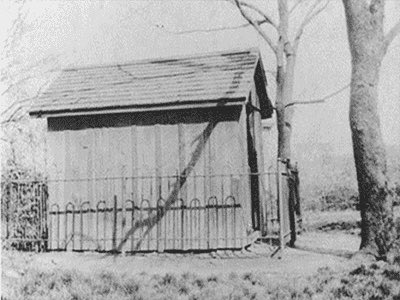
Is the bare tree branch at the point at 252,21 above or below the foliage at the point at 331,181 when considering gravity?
above

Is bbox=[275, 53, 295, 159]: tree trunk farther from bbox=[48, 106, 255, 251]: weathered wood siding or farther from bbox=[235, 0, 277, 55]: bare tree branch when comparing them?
bbox=[48, 106, 255, 251]: weathered wood siding

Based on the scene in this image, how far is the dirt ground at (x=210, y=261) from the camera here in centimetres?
711

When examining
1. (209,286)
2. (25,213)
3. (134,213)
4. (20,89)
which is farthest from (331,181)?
(209,286)

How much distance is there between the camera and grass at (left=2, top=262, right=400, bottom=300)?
574cm

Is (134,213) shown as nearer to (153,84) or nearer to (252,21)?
(153,84)

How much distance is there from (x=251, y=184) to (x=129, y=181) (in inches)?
108

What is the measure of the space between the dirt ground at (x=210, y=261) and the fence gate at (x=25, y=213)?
41cm

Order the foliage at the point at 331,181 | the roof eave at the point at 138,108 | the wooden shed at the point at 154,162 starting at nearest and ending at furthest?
the roof eave at the point at 138,108
the wooden shed at the point at 154,162
the foliage at the point at 331,181

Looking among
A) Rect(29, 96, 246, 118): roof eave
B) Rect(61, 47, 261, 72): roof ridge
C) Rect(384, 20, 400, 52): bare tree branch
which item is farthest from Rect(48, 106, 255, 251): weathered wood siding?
Rect(384, 20, 400, 52): bare tree branch

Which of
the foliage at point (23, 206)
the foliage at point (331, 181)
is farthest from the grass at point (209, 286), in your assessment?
the foliage at point (331, 181)

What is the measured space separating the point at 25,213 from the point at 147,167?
2332 millimetres

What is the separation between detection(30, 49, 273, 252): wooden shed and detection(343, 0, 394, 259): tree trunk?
2079mm

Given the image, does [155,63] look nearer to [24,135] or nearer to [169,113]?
[169,113]

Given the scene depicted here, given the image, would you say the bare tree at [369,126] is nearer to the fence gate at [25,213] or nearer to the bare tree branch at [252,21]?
the fence gate at [25,213]
